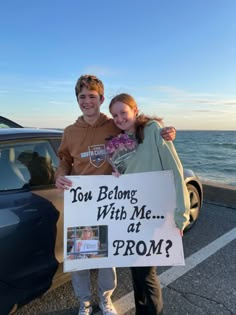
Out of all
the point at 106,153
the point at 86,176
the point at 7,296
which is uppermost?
the point at 106,153

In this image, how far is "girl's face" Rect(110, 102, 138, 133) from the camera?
6.93 ft

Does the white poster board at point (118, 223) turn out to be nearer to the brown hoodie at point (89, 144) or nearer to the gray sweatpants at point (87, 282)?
the brown hoodie at point (89, 144)

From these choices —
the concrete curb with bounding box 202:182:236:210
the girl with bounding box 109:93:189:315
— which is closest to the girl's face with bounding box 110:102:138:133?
the girl with bounding box 109:93:189:315

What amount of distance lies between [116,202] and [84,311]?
0.99 metres

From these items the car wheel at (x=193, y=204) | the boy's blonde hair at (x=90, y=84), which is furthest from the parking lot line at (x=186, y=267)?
the boy's blonde hair at (x=90, y=84)

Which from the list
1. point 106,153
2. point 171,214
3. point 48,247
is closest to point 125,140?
point 106,153

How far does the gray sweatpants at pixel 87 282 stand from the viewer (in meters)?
2.50

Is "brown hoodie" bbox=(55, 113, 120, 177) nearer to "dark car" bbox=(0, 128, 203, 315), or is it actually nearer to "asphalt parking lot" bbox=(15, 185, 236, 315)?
"dark car" bbox=(0, 128, 203, 315)

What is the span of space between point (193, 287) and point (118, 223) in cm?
130

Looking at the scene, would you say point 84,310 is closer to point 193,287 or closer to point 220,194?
point 193,287

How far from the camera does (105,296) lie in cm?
257

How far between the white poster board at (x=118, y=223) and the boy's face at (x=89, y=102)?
1.47ft

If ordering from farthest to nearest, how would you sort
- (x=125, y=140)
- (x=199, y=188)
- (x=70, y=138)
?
(x=199, y=188) → (x=70, y=138) → (x=125, y=140)

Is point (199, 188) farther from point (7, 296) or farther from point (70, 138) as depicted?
point (7, 296)
